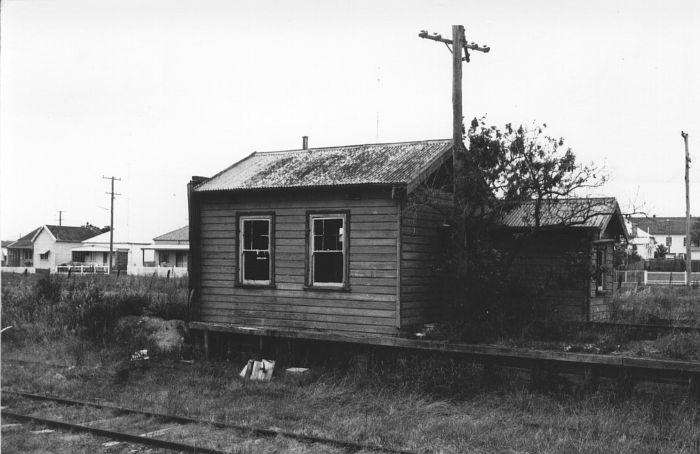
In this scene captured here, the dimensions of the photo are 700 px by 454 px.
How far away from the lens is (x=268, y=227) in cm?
1491

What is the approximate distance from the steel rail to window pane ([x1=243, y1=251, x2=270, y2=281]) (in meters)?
6.06

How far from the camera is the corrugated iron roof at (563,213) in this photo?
1281 cm

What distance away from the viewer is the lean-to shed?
1330cm

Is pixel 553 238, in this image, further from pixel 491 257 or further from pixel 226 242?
→ pixel 226 242

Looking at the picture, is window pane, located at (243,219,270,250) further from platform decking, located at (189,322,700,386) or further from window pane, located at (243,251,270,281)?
platform decking, located at (189,322,700,386)

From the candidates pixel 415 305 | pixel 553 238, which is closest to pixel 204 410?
pixel 415 305

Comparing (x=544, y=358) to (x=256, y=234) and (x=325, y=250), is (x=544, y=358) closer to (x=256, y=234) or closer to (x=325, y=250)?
(x=325, y=250)

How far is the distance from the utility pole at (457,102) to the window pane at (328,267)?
2784 millimetres

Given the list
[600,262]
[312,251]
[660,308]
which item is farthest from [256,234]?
[660,308]

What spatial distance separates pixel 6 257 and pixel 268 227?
3314 inches

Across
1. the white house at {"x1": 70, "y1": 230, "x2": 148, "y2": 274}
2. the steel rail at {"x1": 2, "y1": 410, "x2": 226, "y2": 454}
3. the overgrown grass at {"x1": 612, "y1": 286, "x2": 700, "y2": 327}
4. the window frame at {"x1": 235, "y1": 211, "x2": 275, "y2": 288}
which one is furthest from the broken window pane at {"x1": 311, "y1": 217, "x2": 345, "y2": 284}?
the white house at {"x1": 70, "y1": 230, "x2": 148, "y2": 274}

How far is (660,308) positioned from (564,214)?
1027cm

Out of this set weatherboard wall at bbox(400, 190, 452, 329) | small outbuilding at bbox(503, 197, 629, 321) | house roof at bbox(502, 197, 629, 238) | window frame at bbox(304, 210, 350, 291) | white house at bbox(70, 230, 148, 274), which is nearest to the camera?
house roof at bbox(502, 197, 629, 238)

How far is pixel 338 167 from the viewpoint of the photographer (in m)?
14.7
